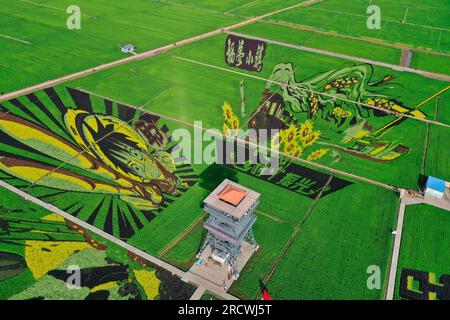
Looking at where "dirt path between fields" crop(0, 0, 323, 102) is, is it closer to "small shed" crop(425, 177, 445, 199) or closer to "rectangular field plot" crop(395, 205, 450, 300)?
"small shed" crop(425, 177, 445, 199)

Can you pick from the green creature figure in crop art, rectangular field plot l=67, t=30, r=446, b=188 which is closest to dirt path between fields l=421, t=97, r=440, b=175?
rectangular field plot l=67, t=30, r=446, b=188

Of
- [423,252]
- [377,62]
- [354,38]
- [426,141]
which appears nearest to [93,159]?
[423,252]

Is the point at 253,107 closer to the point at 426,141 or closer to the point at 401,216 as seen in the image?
the point at 426,141

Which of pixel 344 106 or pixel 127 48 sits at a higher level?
pixel 127 48

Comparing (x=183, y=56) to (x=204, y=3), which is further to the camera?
(x=204, y=3)
